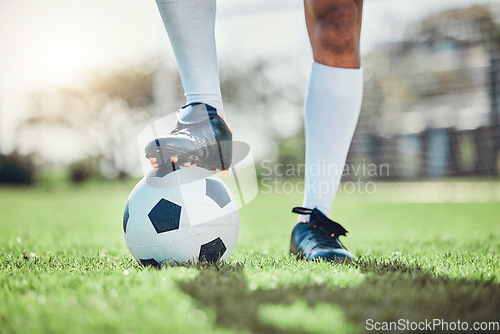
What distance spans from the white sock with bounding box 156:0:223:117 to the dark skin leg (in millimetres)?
485

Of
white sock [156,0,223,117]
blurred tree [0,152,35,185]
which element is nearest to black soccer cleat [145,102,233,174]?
white sock [156,0,223,117]

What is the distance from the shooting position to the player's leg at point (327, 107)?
6.52 ft

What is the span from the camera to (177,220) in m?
1.76

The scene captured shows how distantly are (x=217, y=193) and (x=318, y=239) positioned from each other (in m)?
0.51

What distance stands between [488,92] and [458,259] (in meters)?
17.6

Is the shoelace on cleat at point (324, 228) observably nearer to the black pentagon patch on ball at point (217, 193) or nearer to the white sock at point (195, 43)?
the black pentagon patch on ball at point (217, 193)

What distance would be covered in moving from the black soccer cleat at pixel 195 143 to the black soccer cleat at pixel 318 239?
470 mm

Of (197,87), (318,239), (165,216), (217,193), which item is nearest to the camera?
(165,216)

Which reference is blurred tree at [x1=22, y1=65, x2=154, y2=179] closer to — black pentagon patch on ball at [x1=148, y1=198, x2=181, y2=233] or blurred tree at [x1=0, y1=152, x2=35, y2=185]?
A: blurred tree at [x1=0, y1=152, x2=35, y2=185]

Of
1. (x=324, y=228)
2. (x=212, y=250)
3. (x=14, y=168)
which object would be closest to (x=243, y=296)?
(x=212, y=250)

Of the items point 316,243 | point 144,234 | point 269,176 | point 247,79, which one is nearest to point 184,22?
point 144,234

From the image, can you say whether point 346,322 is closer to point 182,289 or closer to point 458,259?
point 182,289

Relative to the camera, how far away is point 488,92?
17.1 meters

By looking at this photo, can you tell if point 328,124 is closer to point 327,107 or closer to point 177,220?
point 327,107
